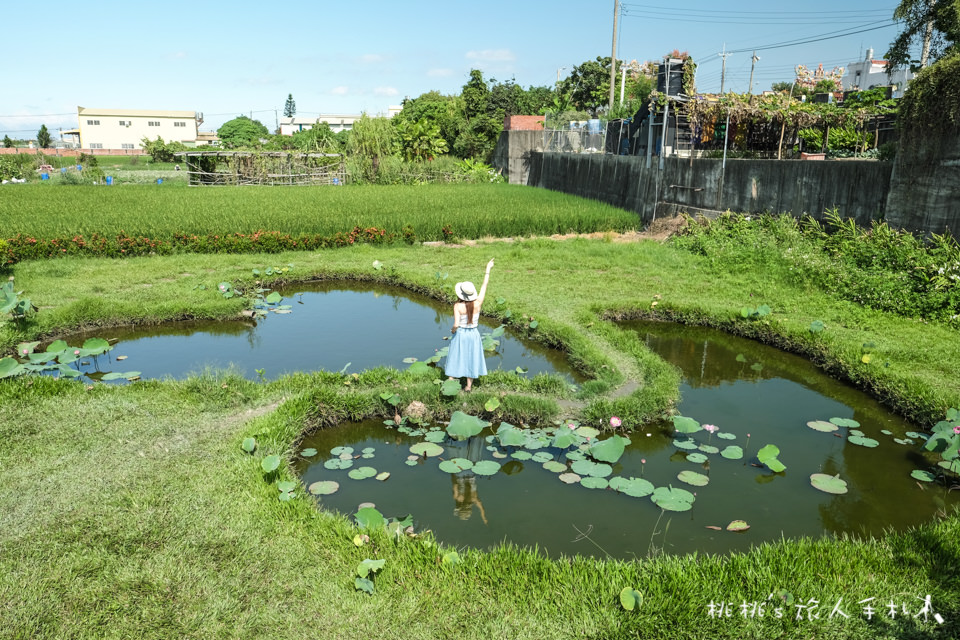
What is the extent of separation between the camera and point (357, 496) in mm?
5070

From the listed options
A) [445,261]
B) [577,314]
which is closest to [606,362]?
[577,314]

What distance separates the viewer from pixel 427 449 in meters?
5.73

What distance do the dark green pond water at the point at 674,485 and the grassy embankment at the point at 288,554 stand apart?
1.24 ft

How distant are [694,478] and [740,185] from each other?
11307 millimetres

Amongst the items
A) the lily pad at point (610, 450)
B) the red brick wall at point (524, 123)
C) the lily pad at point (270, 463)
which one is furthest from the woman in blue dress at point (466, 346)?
the red brick wall at point (524, 123)

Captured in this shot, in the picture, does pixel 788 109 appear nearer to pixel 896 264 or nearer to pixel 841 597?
pixel 896 264

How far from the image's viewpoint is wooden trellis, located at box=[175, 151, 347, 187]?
1341 inches

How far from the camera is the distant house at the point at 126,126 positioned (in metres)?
77.8

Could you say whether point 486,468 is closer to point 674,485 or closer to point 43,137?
point 674,485

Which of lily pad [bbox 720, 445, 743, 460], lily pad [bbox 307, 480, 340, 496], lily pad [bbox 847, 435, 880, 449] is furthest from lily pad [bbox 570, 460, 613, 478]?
lily pad [bbox 847, 435, 880, 449]

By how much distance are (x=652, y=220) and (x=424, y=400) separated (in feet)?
44.2

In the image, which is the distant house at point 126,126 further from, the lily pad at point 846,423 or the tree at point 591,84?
the lily pad at point 846,423

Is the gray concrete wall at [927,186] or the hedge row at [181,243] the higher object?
the gray concrete wall at [927,186]

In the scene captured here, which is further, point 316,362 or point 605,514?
point 316,362
